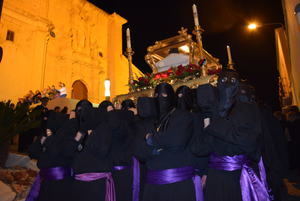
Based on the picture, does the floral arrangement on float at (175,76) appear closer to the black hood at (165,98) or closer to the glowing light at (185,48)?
the glowing light at (185,48)

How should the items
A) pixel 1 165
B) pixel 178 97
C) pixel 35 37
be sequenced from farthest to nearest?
pixel 35 37 → pixel 1 165 → pixel 178 97

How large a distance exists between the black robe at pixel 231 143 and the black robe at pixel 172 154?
0.15 m

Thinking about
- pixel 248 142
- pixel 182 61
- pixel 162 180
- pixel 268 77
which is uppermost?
pixel 268 77

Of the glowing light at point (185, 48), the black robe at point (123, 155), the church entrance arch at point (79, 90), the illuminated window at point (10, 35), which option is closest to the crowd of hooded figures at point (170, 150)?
the black robe at point (123, 155)

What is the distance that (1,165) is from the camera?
17.1ft

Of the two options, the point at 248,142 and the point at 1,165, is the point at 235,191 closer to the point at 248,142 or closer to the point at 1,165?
the point at 248,142

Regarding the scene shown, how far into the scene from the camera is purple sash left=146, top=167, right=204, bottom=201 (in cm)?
218

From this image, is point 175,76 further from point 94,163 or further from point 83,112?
point 94,163

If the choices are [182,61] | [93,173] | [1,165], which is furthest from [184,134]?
[1,165]

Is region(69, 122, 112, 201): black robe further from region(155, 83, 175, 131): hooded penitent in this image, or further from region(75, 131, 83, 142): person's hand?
region(155, 83, 175, 131): hooded penitent

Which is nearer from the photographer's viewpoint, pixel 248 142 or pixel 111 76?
pixel 248 142

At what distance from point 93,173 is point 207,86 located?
166 centimetres

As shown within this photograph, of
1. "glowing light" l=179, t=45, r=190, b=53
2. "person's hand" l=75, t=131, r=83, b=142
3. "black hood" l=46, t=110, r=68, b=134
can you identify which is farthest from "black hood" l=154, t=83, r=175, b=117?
"glowing light" l=179, t=45, r=190, b=53

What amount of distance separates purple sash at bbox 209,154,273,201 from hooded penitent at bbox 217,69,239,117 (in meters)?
0.46
